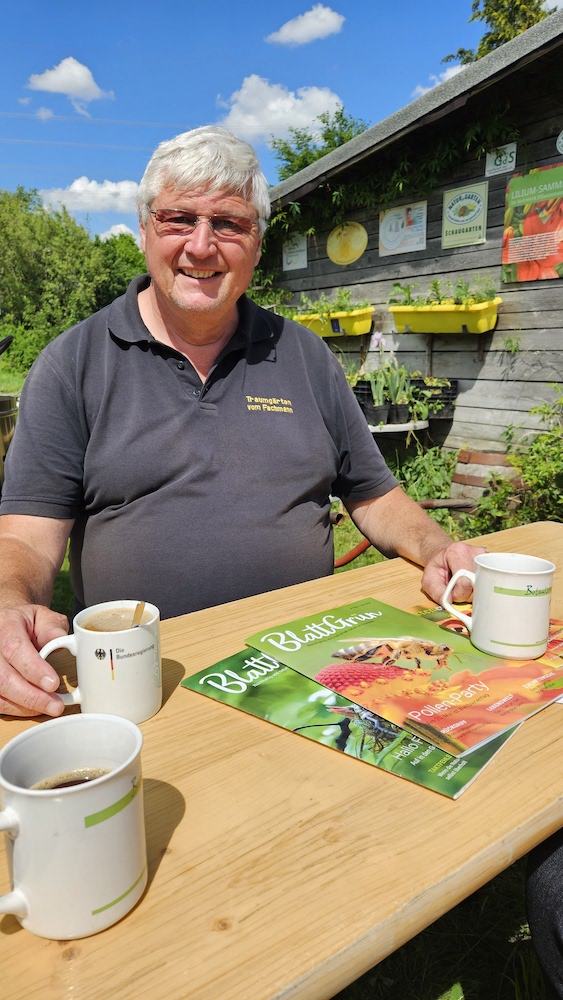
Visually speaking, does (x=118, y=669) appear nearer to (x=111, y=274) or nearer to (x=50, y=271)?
(x=111, y=274)

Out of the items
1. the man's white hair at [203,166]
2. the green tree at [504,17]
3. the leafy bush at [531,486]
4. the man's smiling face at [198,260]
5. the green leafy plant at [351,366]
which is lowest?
the leafy bush at [531,486]

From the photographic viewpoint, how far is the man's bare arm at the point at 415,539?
1452 millimetres

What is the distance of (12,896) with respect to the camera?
1.96ft

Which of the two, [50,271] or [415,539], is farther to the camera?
[50,271]

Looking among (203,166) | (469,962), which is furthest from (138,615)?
(469,962)

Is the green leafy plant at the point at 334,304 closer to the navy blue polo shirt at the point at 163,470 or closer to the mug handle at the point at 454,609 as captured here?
the navy blue polo shirt at the point at 163,470

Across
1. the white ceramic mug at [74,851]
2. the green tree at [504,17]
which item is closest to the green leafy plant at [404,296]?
the white ceramic mug at [74,851]

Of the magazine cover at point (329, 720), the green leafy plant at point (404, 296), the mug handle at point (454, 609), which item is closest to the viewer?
the magazine cover at point (329, 720)

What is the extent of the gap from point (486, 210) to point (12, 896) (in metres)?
4.49

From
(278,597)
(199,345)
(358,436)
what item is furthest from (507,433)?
(278,597)

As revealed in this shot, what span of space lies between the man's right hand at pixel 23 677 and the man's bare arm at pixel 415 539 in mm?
809

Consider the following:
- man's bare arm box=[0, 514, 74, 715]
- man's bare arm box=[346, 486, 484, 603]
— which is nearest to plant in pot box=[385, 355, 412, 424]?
man's bare arm box=[346, 486, 484, 603]

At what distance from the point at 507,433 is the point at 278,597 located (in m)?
3.27

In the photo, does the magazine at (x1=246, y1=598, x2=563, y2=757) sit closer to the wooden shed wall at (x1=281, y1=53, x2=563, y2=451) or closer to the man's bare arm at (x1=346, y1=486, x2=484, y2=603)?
the man's bare arm at (x1=346, y1=486, x2=484, y2=603)
